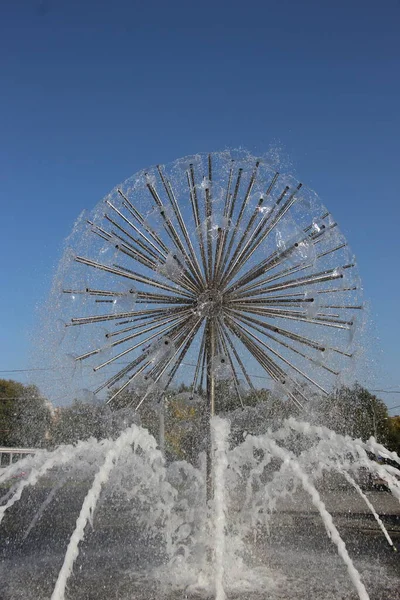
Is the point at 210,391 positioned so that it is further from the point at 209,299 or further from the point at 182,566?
the point at 182,566

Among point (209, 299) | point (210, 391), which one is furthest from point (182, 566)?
point (209, 299)

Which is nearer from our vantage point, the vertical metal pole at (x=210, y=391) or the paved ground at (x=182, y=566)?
the paved ground at (x=182, y=566)

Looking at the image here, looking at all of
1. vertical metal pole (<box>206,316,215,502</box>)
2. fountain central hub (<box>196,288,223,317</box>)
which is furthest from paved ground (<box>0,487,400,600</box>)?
fountain central hub (<box>196,288,223,317</box>)

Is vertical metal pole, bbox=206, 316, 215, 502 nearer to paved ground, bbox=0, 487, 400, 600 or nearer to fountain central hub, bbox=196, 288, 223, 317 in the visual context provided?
fountain central hub, bbox=196, 288, 223, 317

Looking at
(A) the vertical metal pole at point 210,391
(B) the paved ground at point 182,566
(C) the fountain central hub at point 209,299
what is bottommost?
(B) the paved ground at point 182,566

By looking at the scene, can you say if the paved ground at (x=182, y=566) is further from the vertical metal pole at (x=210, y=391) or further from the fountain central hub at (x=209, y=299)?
the fountain central hub at (x=209, y=299)

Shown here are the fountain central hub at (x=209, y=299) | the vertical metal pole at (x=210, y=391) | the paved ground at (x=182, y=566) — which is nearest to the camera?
the paved ground at (x=182, y=566)

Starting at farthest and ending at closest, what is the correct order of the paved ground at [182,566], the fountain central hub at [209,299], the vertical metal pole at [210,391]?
the fountain central hub at [209,299] → the vertical metal pole at [210,391] → the paved ground at [182,566]

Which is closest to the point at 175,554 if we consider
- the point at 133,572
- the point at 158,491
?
the point at 133,572

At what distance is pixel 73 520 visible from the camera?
469 inches

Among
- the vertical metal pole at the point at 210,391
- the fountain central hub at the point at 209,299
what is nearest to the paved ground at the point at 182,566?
the vertical metal pole at the point at 210,391

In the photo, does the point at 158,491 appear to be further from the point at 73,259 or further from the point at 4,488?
the point at 4,488

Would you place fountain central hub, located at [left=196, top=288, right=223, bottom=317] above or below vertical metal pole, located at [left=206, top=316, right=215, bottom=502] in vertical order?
above

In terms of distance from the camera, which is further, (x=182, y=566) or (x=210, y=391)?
(x=210, y=391)
